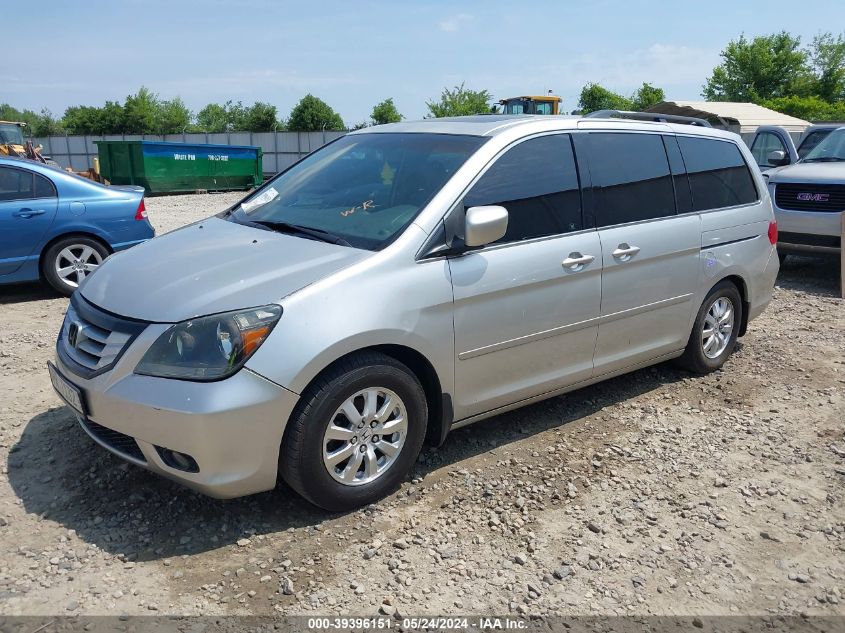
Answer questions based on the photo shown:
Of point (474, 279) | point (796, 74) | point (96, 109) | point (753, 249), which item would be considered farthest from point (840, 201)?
point (96, 109)

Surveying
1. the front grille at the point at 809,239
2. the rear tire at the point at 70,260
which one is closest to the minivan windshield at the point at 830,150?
the front grille at the point at 809,239

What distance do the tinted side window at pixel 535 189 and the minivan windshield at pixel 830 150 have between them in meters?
7.29

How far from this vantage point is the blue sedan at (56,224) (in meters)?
7.37

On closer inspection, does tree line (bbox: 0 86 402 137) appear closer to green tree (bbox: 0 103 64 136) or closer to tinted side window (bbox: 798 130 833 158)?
green tree (bbox: 0 103 64 136)

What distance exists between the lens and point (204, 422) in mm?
2982

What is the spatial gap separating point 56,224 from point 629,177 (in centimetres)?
591

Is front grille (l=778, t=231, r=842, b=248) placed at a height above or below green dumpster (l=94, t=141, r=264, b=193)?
below

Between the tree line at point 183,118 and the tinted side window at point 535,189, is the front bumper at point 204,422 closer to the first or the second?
the tinted side window at point 535,189

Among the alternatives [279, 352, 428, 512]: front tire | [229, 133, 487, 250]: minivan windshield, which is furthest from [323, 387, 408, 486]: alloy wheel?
[229, 133, 487, 250]: minivan windshield

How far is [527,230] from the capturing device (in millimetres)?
4047

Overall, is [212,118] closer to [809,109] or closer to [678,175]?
[809,109]

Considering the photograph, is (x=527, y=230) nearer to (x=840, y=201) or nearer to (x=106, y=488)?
(x=106, y=488)

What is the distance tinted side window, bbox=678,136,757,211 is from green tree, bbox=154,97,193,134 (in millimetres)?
63645

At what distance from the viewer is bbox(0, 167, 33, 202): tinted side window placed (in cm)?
745
